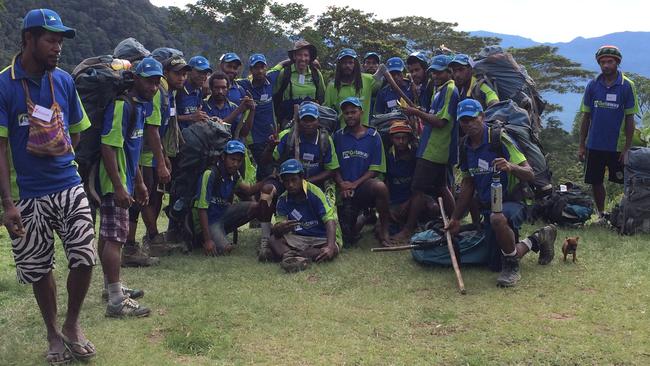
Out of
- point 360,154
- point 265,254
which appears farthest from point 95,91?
point 360,154

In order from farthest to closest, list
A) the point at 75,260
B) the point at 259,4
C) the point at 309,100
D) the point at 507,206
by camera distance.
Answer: the point at 259,4 → the point at 309,100 → the point at 507,206 → the point at 75,260

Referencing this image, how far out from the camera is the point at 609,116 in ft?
28.6

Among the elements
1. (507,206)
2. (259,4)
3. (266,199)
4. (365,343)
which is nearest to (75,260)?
(365,343)

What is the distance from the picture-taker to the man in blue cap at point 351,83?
28.9 ft

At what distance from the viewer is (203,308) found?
5.67 metres

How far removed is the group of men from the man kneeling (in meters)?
0.02

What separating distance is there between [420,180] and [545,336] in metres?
3.42

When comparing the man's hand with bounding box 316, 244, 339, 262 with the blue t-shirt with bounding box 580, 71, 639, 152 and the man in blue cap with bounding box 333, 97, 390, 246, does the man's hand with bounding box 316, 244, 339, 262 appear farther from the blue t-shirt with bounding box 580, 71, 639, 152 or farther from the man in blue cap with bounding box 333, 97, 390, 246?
the blue t-shirt with bounding box 580, 71, 639, 152

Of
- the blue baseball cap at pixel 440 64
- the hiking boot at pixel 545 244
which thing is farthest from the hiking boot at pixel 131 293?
the blue baseball cap at pixel 440 64

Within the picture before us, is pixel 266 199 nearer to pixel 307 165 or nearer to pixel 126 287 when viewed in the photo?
pixel 307 165

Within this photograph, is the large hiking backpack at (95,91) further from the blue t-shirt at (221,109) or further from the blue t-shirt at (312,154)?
the blue t-shirt at (221,109)

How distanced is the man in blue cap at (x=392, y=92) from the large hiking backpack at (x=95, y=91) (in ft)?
15.2

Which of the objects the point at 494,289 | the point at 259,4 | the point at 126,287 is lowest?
the point at 126,287

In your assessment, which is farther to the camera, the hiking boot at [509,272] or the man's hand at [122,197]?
the hiking boot at [509,272]
